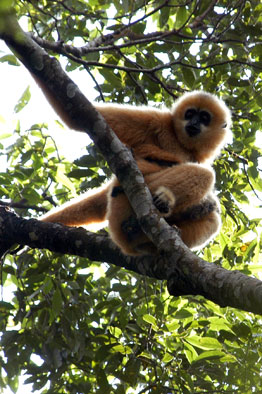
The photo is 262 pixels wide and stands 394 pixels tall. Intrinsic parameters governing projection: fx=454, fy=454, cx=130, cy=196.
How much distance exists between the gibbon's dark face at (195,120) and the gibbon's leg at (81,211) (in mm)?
1055

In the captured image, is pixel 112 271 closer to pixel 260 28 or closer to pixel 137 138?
pixel 137 138

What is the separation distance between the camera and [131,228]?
389 centimetres

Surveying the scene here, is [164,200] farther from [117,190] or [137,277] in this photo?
[137,277]

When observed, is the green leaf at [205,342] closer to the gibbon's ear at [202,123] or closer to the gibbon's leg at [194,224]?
the gibbon's leg at [194,224]

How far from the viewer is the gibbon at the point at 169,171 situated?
386 cm

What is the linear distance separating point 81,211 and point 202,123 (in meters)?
1.76

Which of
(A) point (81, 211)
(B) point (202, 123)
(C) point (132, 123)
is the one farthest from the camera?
(B) point (202, 123)

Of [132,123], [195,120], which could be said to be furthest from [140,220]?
[195,120]

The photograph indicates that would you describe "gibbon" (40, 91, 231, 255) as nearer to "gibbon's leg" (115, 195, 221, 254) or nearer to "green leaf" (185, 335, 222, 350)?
"gibbon's leg" (115, 195, 221, 254)

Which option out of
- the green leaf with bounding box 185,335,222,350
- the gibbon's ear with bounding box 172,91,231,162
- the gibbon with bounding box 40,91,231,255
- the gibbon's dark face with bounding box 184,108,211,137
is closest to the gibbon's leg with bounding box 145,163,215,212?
the gibbon with bounding box 40,91,231,255

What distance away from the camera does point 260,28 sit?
459 centimetres

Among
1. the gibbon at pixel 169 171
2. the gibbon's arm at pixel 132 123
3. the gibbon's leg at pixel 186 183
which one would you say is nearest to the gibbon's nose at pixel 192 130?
the gibbon at pixel 169 171

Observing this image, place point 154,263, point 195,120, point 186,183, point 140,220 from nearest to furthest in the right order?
1. point 140,220
2. point 154,263
3. point 186,183
4. point 195,120

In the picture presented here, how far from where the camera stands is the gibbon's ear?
4.80m
